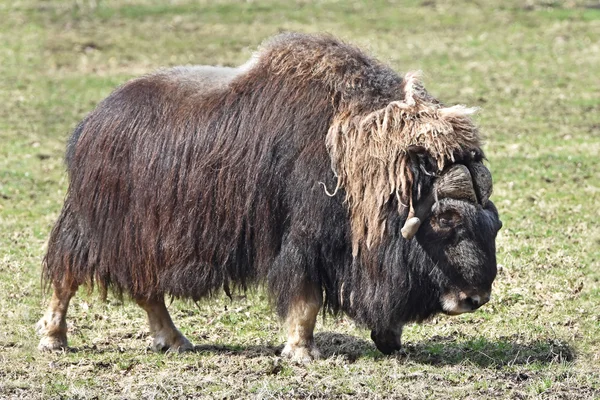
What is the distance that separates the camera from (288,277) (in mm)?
4645

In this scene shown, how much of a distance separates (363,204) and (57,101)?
8.20 m

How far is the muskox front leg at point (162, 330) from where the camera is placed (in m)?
5.07

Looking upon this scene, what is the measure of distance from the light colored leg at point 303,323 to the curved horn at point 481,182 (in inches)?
32.0

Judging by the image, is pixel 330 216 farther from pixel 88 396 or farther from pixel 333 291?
pixel 88 396

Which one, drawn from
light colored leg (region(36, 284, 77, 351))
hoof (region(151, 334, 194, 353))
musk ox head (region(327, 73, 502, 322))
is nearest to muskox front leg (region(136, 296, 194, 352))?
hoof (region(151, 334, 194, 353))

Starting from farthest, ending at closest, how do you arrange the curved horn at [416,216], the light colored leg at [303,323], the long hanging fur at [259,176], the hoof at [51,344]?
the hoof at [51,344]
the light colored leg at [303,323]
the long hanging fur at [259,176]
the curved horn at [416,216]

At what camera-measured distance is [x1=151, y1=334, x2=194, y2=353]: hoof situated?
5055 mm

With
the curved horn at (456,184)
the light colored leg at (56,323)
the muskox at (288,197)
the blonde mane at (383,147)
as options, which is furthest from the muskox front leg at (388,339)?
the light colored leg at (56,323)

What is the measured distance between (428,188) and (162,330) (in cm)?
146

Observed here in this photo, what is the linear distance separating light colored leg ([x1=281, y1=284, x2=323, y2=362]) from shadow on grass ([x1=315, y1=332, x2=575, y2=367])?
17cm

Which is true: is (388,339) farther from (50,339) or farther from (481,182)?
(50,339)

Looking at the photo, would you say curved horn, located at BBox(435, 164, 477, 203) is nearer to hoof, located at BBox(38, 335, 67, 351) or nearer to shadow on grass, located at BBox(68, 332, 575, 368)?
shadow on grass, located at BBox(68, 332, 575, 368)

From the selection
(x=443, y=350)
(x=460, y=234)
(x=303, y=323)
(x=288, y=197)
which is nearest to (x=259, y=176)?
(x=288, y=197)

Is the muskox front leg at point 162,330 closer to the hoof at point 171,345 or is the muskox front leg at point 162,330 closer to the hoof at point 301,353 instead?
the hoof at point 171,345
